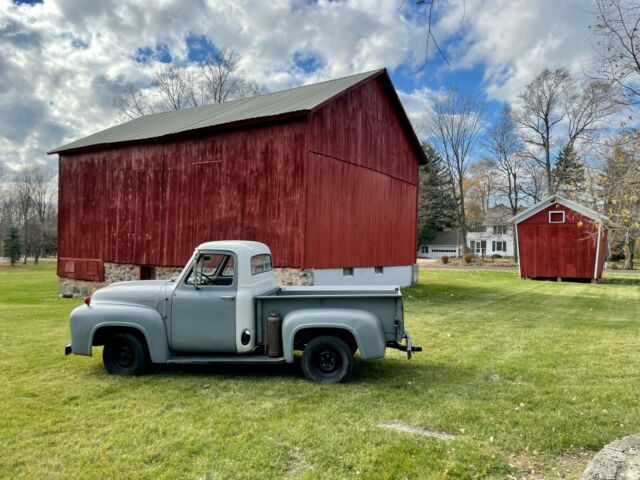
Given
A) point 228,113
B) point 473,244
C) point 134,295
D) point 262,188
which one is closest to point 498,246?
point 473,244

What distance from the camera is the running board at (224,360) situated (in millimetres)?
6262

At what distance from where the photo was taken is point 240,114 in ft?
55.0

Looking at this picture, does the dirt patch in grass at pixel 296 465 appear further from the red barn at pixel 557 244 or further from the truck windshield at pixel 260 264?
the red barn at pixel 557 244

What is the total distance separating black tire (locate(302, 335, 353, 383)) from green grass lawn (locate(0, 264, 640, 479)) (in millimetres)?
202

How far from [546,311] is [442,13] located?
12069 millimetres

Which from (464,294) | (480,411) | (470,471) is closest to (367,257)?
(464,294)

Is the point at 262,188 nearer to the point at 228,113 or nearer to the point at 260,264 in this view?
the point at 228,113

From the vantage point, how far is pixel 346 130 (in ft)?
53.7

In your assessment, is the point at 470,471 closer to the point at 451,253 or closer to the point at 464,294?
the point at 464,294

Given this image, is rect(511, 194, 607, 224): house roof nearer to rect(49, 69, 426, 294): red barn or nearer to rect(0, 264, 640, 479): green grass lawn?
rect(49, 69, 426, 294): red barn

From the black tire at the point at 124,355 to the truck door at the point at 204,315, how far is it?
51 cm

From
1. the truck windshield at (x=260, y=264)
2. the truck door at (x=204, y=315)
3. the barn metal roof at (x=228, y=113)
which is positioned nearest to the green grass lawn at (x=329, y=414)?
the truck door at (x=204, y=315)

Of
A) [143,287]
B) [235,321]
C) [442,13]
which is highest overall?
[442,13]

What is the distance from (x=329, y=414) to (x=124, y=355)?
3.24 m
